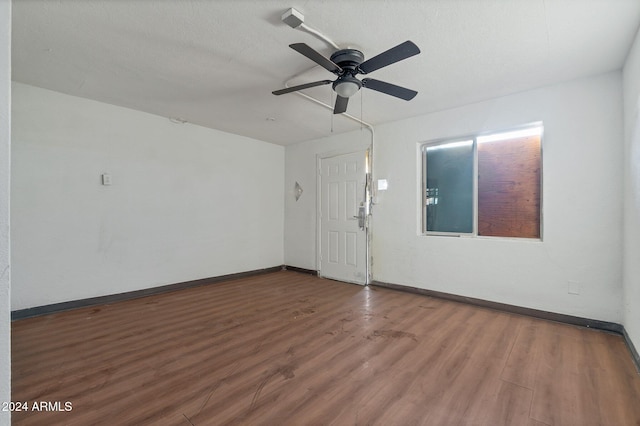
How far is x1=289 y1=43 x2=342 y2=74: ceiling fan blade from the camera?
192 cm

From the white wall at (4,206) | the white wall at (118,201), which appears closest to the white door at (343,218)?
the white wall at (118,201)

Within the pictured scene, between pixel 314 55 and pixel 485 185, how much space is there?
281cm

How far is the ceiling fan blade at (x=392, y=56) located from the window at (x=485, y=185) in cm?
214

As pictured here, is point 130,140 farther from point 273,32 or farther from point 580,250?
point 580,250

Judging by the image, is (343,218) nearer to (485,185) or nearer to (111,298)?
(485,185)

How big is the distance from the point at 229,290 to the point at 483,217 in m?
3.75

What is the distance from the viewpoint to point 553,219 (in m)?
3.04

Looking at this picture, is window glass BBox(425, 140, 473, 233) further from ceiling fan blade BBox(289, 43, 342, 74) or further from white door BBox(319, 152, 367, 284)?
ceiling fan blade BBox(289, 43, 342, 74)

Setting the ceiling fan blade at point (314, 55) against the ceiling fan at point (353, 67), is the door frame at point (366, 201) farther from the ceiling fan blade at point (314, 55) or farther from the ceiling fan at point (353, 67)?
the ceiling fan blade at point (314, 55)

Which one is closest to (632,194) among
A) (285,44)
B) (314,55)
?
(314,55)

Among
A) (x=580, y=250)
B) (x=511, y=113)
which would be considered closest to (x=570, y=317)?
A: (x=580, y=250)

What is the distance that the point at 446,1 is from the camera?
1877mm

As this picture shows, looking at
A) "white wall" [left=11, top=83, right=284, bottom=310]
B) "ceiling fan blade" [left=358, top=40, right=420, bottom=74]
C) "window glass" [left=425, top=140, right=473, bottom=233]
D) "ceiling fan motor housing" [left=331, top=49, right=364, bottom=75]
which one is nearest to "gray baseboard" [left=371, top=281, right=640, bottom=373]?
"window glass" [left=425, top=140, right=473, bottom=233]

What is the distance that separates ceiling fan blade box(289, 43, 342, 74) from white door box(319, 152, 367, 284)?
8.05 feet
